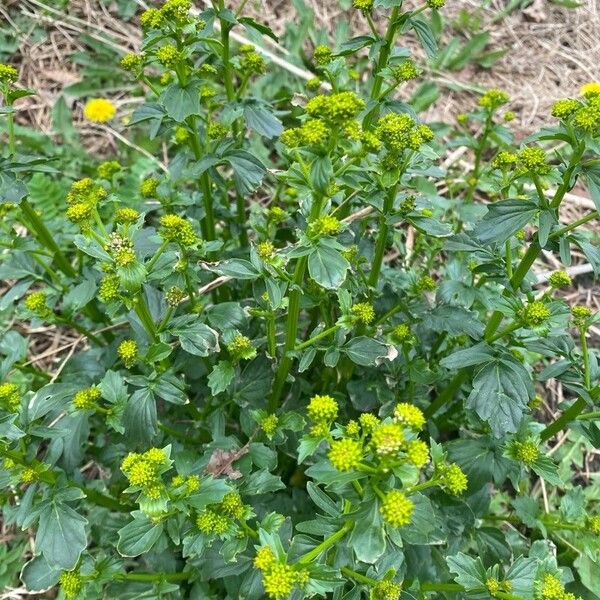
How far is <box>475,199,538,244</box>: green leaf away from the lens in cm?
203

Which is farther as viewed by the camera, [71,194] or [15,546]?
[15,546]

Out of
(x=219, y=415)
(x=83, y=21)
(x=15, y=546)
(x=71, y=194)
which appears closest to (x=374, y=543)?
(x=219, y=415)

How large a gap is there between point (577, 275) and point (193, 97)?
122 inches

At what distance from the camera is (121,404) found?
2.29 m

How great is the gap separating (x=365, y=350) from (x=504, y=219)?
27.0 inches

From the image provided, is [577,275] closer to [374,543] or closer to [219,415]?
[219,415]

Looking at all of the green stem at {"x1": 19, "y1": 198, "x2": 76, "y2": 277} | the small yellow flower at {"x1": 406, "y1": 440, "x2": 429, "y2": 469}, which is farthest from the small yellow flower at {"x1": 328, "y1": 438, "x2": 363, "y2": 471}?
the green stem at {"x1": 19, "y1": 198, "x2": 76, "y2": 277}

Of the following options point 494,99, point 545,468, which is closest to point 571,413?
point 545,468

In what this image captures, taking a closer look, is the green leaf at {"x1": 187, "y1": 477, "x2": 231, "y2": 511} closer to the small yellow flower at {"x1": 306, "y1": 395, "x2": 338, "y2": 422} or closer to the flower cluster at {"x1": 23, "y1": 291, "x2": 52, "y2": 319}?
the small yellow flower at {"x1": 306, "y1": 395, "x2": 338, "y2": 422}

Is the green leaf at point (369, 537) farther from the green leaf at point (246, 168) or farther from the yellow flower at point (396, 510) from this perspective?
the green leaf at point (246, 168)

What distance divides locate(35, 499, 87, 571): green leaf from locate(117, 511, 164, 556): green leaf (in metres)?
0.20

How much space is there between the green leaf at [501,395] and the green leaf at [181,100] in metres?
1.47

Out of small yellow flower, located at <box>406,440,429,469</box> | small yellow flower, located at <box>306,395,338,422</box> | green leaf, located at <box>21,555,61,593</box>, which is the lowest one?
green leaf, located at <box>21,555,61,593</box>

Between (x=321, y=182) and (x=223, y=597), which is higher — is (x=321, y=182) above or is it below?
above
